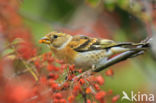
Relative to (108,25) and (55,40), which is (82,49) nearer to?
(55,40)

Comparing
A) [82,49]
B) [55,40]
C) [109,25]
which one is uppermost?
[109,25]

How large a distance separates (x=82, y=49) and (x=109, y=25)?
3306 millimetres

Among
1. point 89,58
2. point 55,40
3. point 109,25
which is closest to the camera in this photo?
point 89,58

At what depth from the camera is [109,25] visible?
7461 mm

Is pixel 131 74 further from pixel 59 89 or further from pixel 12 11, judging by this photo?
pixel 59 89

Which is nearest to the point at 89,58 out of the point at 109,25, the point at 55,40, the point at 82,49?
the point at 82,49

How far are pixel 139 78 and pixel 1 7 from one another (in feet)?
10.8

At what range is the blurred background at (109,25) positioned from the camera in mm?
5668

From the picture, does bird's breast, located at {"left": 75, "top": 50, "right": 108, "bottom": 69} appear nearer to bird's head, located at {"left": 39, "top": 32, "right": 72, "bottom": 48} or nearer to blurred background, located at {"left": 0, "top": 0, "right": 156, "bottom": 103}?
bird's head, located at {"left": 39, "top": 32, "right": 72, "bottom": 48}

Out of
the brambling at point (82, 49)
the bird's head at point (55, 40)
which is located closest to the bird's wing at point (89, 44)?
the brambling at point (82, 49)

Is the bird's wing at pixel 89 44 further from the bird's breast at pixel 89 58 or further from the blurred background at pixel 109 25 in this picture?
the blurred background at pixel 109 25

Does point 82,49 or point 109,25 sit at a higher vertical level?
point 109,25

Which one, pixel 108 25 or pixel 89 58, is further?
pixel 108 25

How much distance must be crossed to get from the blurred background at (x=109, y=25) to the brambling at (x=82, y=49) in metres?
1.06
